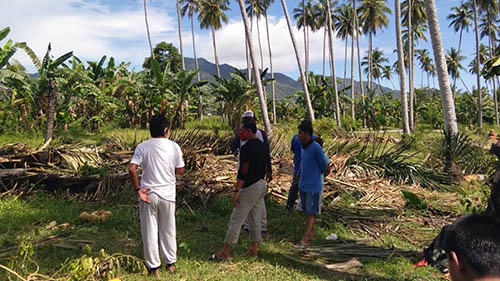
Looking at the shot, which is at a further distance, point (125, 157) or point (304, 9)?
point (304, 9)

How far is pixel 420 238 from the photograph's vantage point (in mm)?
5574

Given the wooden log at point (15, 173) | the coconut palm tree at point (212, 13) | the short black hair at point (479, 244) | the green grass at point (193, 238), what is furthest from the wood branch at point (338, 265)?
the coconut palm tree at point (212, 13)

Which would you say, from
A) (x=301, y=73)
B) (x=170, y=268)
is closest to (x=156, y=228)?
(x=170, y=268)

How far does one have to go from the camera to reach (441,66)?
9.28m

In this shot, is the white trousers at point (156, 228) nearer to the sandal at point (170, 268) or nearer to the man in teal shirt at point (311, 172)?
the sandal at point (170, 268)

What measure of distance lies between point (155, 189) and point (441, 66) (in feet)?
27.1

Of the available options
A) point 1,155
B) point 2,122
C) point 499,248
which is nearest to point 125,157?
point 1,155

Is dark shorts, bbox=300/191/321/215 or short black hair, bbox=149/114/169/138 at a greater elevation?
short black hair, bbox=149/114/169/138

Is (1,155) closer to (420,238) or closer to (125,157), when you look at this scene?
(125,157)

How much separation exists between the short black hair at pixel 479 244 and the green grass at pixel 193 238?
2906 mm

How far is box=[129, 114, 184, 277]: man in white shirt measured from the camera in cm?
392

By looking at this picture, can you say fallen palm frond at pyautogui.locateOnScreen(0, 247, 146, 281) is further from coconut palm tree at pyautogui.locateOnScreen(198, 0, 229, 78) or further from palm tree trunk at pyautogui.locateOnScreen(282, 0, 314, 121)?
coconut palm tree at pyautogui.locateOnScreen(198, 0, 229, 78)

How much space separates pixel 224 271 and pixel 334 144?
21.2ft

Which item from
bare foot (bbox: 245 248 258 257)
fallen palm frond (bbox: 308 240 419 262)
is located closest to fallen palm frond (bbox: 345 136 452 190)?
fallen palm frond (bbox: 308 240 419 262)
